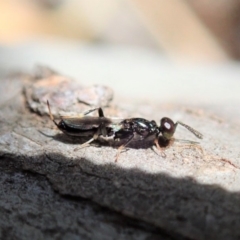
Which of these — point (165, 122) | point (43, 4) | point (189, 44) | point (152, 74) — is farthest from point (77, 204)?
point (43, 4)

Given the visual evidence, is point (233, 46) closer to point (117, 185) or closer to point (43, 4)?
point (43, 4)

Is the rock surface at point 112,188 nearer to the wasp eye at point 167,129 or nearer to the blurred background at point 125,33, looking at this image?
the wasp eye at point 167,129

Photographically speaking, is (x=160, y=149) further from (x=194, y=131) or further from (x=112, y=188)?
(x=112, y=188)

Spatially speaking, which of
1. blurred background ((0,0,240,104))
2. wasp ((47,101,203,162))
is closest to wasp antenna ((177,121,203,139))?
wasp ((47,101,203,162))

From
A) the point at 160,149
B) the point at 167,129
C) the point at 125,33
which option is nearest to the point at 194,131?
the point at 167,129

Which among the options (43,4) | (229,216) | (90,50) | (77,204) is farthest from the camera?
(43,4)

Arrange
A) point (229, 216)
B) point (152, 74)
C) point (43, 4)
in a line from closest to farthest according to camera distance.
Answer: point (229, 216) < point (152, 74) < point (43, 4)
